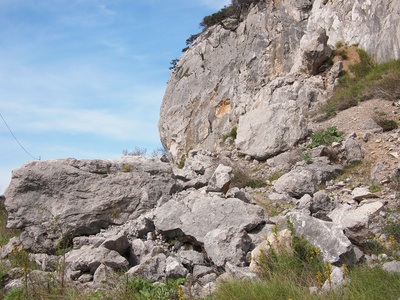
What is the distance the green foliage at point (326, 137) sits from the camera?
9719 mm

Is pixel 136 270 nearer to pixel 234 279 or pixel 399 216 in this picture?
pixel 234 279

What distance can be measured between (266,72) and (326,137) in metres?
7.38

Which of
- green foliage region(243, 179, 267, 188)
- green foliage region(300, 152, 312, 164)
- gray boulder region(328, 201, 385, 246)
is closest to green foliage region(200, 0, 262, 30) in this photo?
green foliage region(300, 152, 312, 164)

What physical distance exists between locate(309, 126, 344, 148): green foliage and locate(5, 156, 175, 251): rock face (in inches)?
194

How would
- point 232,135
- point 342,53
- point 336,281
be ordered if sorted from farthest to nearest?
point 232,135 → point 342,53 → point 336,281

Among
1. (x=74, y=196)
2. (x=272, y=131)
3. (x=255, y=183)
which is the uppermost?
(x=272, y=131)

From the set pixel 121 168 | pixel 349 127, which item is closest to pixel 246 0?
pixel 349 127

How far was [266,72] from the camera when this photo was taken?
16328 millimetres

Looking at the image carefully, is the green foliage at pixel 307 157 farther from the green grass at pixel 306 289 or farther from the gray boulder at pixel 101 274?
the gray boulder at pixel 101 274

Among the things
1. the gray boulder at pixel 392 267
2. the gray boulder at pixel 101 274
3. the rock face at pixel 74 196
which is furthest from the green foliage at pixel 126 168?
the gray boulder at pixel 392 267

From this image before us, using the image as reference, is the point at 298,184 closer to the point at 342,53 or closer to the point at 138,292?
the point at 138,292

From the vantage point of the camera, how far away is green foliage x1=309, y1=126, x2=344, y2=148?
383 inches

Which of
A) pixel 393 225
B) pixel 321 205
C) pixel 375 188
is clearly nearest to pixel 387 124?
pixel 375 188

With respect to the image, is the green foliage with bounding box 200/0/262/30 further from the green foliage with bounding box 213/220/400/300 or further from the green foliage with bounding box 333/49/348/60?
the green foliage with bounding box 213/220/400/300
